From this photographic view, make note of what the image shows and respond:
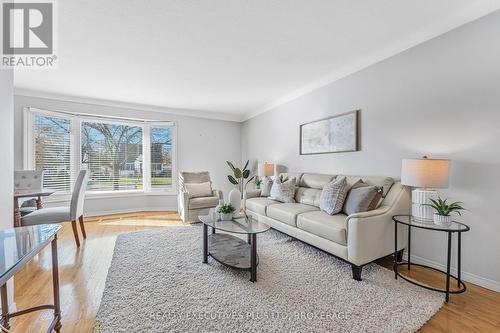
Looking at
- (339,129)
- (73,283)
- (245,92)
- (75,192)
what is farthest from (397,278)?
(75,192)

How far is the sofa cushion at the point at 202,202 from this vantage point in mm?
4133

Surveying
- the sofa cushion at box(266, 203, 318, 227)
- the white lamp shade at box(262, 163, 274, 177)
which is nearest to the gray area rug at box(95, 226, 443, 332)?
the sofa cushion at box(266, 203, 318, 227)

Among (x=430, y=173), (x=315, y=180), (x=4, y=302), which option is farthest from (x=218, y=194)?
(x=430, y=173)

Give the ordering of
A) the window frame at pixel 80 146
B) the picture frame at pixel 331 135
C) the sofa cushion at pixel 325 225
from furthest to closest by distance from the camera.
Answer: the window frame at pixel 80 146
the picture frame at pixel 331 135
the sofa cushion at pixel 325 225

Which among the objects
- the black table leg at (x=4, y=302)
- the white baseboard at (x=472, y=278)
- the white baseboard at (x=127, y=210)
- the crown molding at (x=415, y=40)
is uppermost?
the crown molding at (x=415, y=40)

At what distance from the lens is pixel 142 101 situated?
4738mm

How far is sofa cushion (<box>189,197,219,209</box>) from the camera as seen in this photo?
4.13 meters

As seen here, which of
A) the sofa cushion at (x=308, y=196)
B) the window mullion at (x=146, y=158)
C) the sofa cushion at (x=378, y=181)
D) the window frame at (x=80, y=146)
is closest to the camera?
the sofa cushion at (x=378, y=181)

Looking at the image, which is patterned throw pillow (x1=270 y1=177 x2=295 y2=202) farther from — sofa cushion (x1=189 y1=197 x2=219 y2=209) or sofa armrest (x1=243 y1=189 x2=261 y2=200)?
sofa cushion (x1=189 y1=197 x2=219 y2=209)

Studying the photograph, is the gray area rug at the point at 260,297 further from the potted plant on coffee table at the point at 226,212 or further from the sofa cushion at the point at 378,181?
the sofa cushion at the point at 378,181

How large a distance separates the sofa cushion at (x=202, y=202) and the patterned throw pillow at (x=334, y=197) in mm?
2222

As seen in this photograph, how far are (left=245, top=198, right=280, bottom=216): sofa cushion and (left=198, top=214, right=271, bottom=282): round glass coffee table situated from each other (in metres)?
0.71

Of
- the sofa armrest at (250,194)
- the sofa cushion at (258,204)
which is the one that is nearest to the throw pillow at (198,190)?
the sofa armrest at (250,194)

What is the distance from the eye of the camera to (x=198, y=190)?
4445 mm
